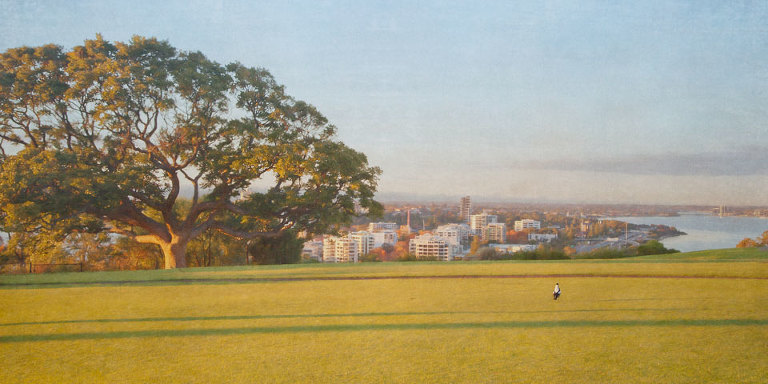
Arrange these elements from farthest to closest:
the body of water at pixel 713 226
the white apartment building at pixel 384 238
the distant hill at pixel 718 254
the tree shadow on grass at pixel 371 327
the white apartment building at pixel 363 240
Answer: the white apartment building at pixel 363 240
the white apartment building at pixel 384 238
the body of water at pixel 713 226
the distant hill at pixel 718 254
the tree shadow on grass at pixel 371 327

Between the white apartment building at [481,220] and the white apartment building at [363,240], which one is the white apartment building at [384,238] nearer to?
the white apartment building at [363,240]

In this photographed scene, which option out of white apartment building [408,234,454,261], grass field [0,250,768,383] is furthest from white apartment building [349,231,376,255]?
grass field [0,250,768,383]

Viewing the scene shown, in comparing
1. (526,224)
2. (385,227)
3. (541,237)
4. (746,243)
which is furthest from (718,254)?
(385,227)

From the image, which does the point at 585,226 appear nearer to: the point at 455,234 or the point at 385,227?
the point at 455,234

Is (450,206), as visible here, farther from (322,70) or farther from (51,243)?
(51,243)

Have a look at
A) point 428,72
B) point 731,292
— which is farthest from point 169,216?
point 731,292

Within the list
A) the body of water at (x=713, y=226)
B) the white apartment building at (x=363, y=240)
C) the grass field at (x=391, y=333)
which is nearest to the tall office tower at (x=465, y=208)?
the white apartment building at (x=363, y=240)
